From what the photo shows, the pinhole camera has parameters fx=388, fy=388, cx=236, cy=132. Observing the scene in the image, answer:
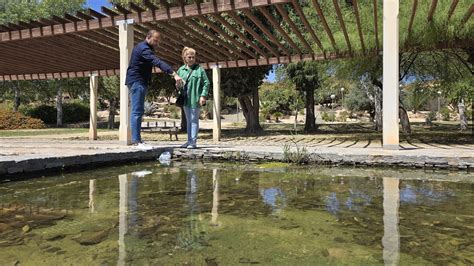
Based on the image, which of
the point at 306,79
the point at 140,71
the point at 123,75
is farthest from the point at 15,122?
the point at 140,71

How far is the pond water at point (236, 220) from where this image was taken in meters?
2.06

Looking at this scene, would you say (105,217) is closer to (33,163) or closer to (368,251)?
(368,251)

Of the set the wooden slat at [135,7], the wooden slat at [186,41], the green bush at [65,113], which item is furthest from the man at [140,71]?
the green bush at [65,113]

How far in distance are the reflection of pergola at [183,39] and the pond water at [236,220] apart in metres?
3.65

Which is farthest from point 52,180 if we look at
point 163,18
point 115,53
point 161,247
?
point 115,53

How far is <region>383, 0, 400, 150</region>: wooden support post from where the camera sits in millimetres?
7138

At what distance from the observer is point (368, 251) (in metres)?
2.12

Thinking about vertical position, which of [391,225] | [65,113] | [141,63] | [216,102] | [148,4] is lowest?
[391,225]

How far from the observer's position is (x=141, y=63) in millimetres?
6059

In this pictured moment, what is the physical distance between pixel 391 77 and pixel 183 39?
5.82 meters

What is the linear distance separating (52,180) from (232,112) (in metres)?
48.5

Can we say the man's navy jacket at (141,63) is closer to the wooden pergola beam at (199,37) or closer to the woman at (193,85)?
the woman at (193,85)

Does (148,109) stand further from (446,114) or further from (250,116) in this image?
(446,114)

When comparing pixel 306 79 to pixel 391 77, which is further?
pixel 306 79
